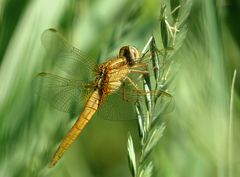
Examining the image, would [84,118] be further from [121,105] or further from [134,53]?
[134,53]

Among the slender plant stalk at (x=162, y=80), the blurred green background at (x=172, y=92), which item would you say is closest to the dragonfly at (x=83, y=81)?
the blurred green background at (x=172, y=92)

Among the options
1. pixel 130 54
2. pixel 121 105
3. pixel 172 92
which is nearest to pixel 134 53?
pixel 130 54

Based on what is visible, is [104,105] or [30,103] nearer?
[30,103]

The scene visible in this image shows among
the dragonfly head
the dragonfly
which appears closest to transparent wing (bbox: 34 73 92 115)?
the dragonfly

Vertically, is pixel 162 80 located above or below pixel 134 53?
below

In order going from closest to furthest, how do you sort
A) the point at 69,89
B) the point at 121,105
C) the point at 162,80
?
the point at 162,80, the point at 121,105, the point at 69,89

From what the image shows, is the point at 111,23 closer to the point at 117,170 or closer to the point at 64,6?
the point at 64,6

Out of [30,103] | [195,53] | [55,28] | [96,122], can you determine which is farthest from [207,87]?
[96,122]
